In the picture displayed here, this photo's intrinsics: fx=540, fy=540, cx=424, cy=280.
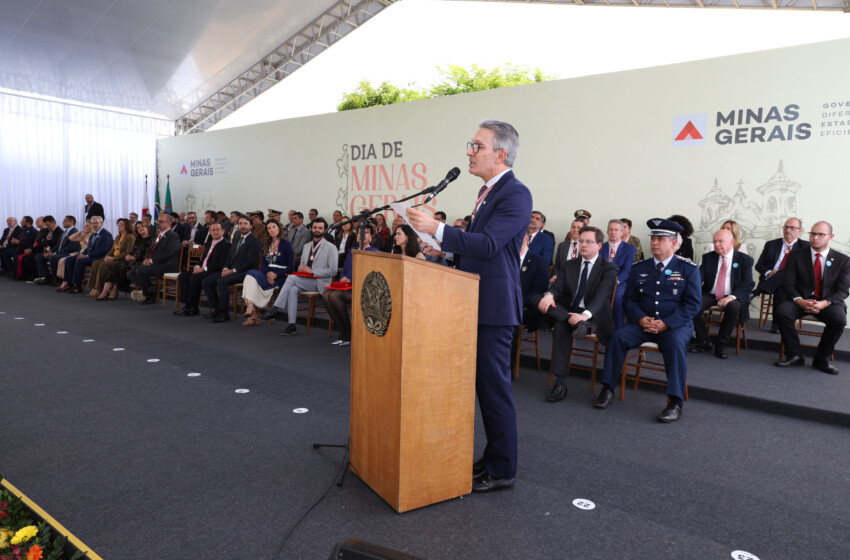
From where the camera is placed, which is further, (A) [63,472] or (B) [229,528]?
(A) [63,472]

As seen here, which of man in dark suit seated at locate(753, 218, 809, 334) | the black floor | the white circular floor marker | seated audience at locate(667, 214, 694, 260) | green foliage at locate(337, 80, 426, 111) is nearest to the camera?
the black floor

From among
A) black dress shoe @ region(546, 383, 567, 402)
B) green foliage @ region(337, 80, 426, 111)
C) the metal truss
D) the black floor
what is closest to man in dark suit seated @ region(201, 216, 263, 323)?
the black floor

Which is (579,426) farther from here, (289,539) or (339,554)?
(339,554)

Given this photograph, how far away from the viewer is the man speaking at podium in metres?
2.15

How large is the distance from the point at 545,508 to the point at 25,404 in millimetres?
3190

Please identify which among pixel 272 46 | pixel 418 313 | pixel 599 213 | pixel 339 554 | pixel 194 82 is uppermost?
pixel 272 46

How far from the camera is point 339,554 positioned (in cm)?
116

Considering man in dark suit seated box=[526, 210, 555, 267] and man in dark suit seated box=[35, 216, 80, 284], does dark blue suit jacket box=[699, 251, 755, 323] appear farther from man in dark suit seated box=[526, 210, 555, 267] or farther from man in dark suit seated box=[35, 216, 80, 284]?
man in dark suit seated box=[35, 216, 80, 284]

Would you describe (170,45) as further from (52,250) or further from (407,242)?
(407,242)

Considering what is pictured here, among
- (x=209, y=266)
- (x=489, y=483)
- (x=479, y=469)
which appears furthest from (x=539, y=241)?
(x=489, y=483)

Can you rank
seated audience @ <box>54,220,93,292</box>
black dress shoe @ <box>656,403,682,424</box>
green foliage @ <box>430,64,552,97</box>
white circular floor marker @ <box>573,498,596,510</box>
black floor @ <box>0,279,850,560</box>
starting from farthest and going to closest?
green foliage @ <box>430,64,552,97</box> → seated audience @ <box>54,220,93,292</box> → black dress shoe @ <box>656,403,682,424</box> → white circular floor marker @ <box>573,498,596,510</box> → black floor @ <box>0,279,850,560</box>

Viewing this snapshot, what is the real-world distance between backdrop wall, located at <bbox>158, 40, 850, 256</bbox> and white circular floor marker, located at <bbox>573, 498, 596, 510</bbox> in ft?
16.6

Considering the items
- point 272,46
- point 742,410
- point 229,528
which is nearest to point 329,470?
point 229,528

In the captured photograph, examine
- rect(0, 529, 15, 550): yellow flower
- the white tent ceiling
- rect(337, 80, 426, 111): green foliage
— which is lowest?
rect(0, 529, 15, 550): yellow flower
